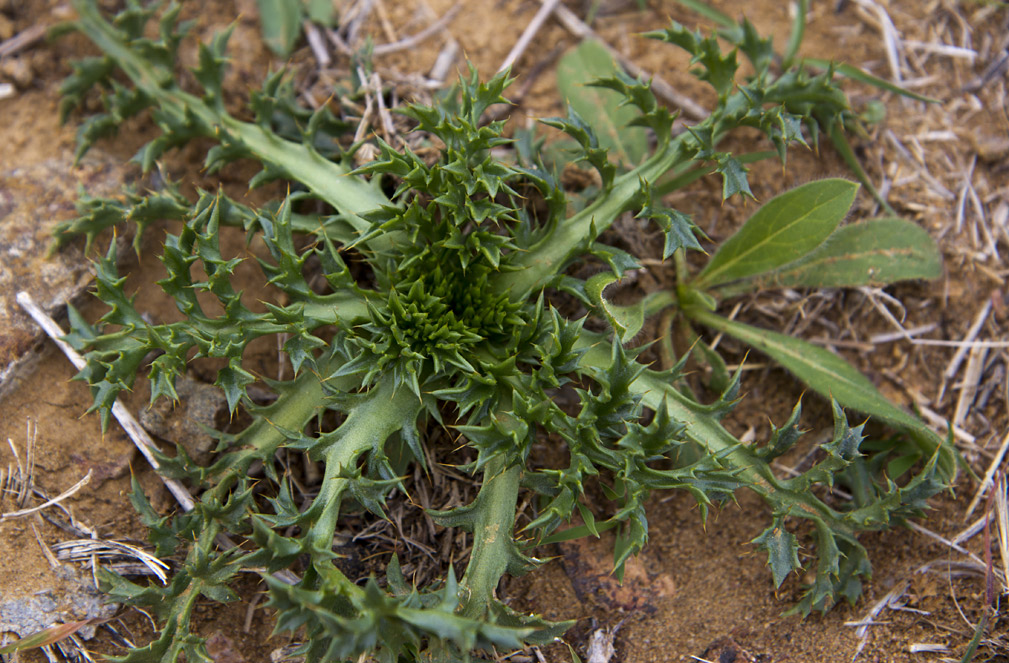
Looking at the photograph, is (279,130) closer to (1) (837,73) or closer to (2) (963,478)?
(1) (837,73)

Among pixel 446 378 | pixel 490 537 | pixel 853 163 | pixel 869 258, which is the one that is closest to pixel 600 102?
pixel 853 163

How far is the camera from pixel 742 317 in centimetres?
404

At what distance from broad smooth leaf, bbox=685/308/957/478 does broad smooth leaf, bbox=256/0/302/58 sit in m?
2.95

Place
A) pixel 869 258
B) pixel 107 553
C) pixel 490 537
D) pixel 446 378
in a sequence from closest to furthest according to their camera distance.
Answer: pixel 490 537 < pixel 107 553 < pixel 446 378 < pixel 869 258

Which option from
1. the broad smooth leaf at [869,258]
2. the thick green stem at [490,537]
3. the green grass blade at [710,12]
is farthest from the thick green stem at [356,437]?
the green grass blade at [710,12]

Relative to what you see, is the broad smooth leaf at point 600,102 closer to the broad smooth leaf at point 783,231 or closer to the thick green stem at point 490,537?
the broad smooth leaf at point 783,231

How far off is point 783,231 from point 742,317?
62cm

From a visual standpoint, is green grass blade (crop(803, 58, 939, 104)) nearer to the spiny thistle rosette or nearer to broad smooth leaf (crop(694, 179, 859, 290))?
the spiny thistle rosette

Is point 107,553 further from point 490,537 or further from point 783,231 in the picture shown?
point 783,231

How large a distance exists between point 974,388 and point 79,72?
5.34 m

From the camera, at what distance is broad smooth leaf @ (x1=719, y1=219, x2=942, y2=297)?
383 cm

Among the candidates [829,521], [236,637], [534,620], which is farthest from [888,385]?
[236,637]

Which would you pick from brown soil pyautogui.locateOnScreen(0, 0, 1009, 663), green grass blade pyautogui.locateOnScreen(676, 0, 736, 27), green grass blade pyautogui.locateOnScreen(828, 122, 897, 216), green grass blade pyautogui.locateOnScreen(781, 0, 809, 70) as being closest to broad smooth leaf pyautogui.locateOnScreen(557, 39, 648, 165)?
brown soil pyautogui.locateOnScreen(0, 0, 1009, 663)

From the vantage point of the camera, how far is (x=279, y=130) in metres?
4.02
